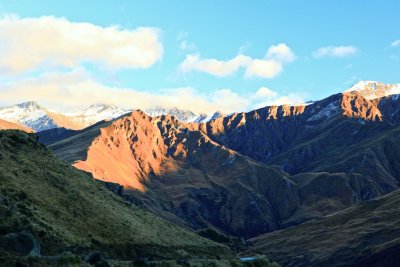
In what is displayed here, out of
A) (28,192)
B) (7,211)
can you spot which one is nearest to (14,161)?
(28,192)

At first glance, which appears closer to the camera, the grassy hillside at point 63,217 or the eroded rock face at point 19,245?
the eroded rock face at point 19,245

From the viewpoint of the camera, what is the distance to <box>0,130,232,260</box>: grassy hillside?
58000mm

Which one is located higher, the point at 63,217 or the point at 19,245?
the point at 63,217

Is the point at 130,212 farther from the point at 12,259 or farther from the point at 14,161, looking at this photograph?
the point at 12,259

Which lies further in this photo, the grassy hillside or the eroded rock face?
the grassy hillside

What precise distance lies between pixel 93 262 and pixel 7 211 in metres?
18.4

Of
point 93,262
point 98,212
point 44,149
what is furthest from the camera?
point 44,149

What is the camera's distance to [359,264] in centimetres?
19812

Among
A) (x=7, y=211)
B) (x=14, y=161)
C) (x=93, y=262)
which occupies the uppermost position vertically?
(x=14, y=161)

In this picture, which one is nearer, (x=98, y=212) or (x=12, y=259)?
(x=12, y=259)

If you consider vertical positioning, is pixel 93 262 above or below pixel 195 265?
above

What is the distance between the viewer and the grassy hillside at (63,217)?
58000 millimetres

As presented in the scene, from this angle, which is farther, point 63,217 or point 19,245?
point 63,217

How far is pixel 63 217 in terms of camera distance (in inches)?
2736
